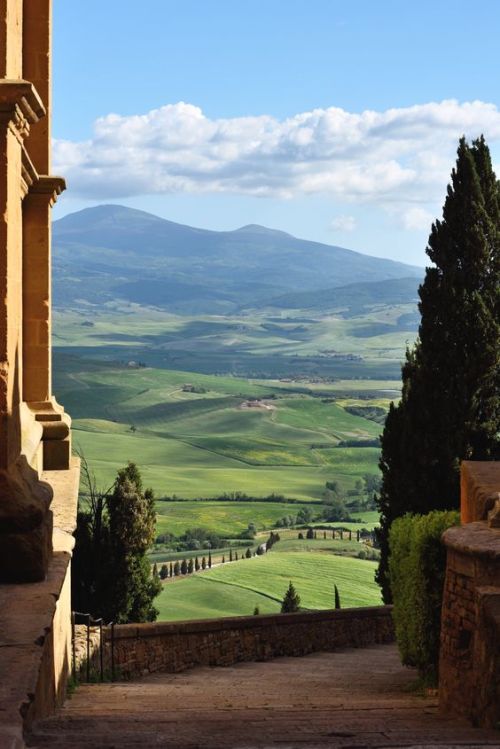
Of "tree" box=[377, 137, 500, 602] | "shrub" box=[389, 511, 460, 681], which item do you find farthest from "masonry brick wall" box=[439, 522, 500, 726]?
"tree" box=[377, 137, 500, 602]

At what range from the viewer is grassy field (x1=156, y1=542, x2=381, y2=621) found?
40.1 meters

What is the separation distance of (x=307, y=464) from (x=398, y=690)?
118 m

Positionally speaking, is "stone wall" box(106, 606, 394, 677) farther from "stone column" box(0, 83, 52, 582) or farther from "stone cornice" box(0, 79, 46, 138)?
"stone cornice" box(0, 79, 46, 138)

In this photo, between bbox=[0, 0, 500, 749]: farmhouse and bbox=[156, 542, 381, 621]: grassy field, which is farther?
bbox=[156, 542, 381, 621]: grassy field

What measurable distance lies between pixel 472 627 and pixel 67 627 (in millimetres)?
4326

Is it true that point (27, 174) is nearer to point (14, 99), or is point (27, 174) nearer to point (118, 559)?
point (14, 99)

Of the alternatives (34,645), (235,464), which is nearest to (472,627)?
(34,645)

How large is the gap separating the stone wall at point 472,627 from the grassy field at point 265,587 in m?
28.2

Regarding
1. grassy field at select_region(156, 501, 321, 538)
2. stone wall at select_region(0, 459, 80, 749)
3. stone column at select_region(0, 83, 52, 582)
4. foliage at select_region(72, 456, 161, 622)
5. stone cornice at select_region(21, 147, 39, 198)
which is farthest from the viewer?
grassy field at select_region(156, 501, 321, 538)

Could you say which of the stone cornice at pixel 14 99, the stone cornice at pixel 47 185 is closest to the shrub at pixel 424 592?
the stone cornice at pixel 47 185

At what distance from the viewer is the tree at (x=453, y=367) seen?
22.0 m

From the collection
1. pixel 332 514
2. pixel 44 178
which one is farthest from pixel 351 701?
pixel 332 514

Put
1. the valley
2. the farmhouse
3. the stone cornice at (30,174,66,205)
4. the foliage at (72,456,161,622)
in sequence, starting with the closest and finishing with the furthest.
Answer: the farmhouse
the stone cornice at (30,174,66,205)
the foliage at (72,456,161,622)
the valley

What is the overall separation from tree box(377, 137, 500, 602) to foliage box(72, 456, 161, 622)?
4834 mm
